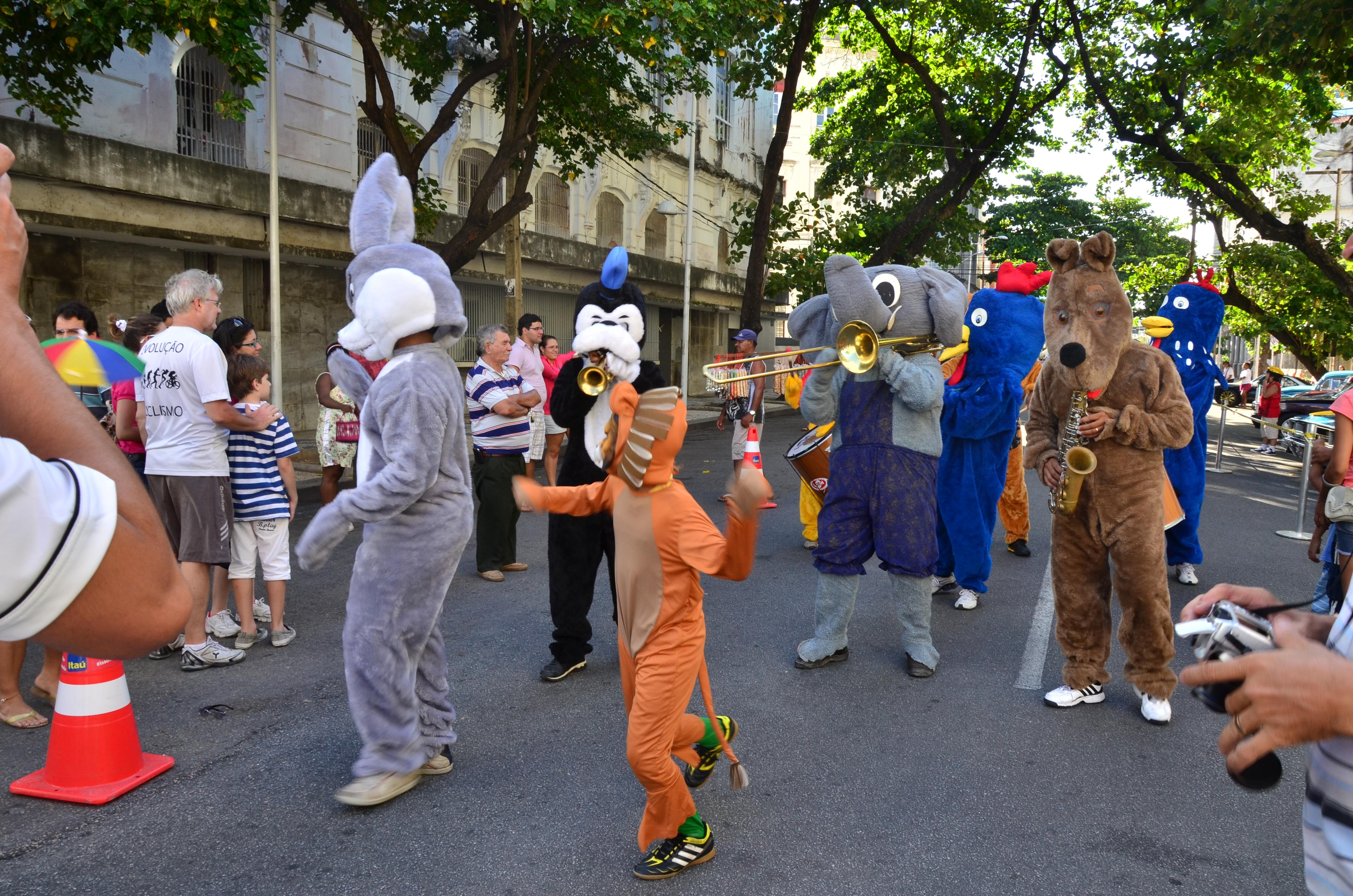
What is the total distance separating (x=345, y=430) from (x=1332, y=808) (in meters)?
7.25

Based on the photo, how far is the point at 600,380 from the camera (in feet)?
15.2

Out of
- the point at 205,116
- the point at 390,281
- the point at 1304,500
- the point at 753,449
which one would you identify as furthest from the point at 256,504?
the point at 205,116

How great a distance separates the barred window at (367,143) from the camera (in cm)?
1628

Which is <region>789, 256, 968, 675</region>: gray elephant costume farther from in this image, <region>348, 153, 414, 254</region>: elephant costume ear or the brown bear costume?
<region>348, 153, 414, 254</region>: elephant costume ear

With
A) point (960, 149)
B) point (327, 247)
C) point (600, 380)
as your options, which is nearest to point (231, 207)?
point (327, 247)

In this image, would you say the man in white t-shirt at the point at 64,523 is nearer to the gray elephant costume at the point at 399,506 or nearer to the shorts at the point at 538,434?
the gray elephant costume at the point at 399,506

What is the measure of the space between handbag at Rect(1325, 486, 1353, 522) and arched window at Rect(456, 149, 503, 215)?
15743mm

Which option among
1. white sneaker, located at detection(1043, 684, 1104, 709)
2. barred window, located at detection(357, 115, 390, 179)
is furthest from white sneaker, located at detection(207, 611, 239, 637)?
barred window, located at detection(357, 115, 390, 179)

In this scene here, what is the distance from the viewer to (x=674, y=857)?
3.05 m

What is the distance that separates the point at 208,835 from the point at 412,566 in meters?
1.09

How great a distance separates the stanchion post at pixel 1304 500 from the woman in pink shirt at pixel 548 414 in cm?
697

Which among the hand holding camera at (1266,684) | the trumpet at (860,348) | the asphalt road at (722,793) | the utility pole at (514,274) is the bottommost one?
the asphalt road at (722,793)

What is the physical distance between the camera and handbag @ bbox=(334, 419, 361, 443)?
769 cm

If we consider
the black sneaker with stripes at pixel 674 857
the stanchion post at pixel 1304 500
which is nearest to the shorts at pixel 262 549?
the black sneaker with stripes at pixel 674 857
